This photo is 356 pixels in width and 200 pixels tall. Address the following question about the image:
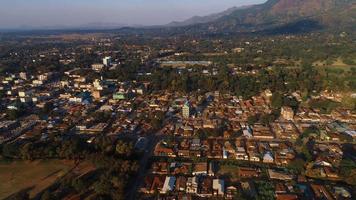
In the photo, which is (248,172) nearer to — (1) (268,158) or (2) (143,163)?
(1) (268,158)

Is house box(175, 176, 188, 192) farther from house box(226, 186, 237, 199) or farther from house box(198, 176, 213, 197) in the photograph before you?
house box(226, 186, 237, 199)

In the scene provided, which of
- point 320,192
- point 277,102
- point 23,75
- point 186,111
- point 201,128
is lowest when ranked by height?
point 320,192

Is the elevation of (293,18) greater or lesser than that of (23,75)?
greater

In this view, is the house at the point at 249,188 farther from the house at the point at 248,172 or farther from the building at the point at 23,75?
the building at the point at 23,75

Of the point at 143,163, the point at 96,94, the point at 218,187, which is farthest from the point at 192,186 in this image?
the point at 96,94

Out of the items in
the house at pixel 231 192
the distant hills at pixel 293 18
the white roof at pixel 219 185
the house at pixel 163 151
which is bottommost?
the house at pixel 231 192

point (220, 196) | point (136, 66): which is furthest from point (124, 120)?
point (136, 66)

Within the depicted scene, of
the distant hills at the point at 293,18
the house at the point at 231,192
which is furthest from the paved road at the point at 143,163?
the distant hills at the point at 293,18
